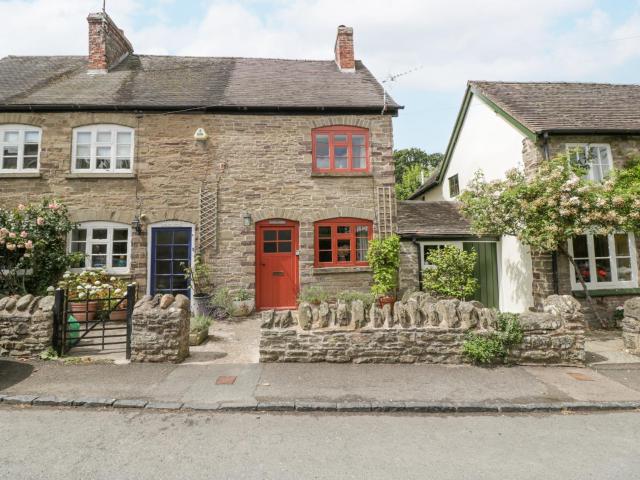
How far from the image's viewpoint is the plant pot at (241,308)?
9375mm

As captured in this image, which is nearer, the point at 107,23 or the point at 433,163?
the point at 107,23

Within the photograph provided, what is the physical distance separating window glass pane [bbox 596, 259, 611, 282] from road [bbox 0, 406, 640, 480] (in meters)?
6.30

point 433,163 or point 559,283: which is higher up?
point 433,163

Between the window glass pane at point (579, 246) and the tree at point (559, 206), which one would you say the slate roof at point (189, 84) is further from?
the window glass pane at point (579, 246)

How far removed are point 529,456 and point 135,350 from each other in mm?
5860

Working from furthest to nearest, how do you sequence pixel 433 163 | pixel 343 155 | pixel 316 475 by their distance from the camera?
1. pixel 433 163
2. pixel 343 155
3. pixel 316 475

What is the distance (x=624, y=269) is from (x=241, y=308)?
10.7 m

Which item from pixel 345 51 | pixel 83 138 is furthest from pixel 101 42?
pixel 345 51

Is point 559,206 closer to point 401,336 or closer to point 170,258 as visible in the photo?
point 401,336

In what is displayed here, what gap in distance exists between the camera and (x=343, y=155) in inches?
424

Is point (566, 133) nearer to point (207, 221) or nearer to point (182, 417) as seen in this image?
point (207, 221)

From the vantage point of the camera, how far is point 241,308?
9398 millimetres

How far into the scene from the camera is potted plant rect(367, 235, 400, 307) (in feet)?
32.0

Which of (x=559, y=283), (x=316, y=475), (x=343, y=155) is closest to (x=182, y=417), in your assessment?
(x=316, y=475)
